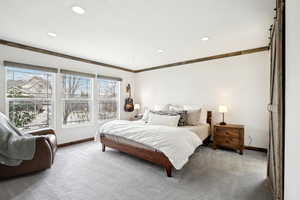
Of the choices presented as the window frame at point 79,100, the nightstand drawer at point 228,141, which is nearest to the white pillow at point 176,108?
the nightstand drawer at point 228,141

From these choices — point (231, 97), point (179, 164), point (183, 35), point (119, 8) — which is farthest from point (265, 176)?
point (119, 8)

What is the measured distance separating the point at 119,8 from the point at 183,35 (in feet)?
4.26

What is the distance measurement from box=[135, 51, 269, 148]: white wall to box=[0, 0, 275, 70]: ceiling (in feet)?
1.53

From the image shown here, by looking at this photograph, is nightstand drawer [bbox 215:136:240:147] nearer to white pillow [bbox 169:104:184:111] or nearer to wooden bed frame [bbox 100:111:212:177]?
white pillow [bbox 169:104:184:111]

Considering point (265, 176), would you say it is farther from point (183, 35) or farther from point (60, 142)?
point (60, 142)

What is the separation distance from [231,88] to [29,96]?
4.93m

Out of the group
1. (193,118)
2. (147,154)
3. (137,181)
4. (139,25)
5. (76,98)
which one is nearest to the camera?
(137,181)

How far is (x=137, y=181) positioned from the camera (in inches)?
84.0

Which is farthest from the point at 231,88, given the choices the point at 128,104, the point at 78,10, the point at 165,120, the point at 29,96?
the point at 29,96

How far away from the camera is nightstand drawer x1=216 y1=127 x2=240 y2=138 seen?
3.25 meters

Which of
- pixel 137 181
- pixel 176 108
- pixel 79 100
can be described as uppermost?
pixel 79 100

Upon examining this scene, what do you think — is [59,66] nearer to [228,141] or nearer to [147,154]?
[147,154]

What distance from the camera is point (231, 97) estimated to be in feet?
12.2

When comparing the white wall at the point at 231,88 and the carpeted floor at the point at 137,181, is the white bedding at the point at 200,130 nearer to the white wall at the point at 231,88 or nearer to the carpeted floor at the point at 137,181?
the carpeted floor at the point at 137,181
